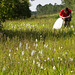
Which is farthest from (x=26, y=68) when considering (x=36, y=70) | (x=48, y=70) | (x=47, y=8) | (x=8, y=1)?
(x=47, y=8)

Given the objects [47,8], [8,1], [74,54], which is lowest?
[47,8]

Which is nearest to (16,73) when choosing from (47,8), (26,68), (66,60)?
(26,68)

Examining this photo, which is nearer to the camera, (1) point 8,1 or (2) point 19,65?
(2) point 19,65

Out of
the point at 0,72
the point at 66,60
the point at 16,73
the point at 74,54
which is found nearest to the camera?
the point at 16,73

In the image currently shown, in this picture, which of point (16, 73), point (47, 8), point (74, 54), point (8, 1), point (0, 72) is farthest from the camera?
point (47, 8)

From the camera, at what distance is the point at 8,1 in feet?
26.6

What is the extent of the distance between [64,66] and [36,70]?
59 centimetres

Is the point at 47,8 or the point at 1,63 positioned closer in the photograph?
the point at 1,63

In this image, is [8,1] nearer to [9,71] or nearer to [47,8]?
[9,71]

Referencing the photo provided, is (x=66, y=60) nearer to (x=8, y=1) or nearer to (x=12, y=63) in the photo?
(x=12, y=63)

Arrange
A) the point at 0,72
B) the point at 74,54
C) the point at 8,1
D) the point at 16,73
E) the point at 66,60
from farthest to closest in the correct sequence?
A: the point at 8,1
the point at 74,54
the point at 66,60
the point at 0,72
the point at 16,73

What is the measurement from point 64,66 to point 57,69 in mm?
160

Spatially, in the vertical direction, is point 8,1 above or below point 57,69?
above

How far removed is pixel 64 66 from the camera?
11.0 feet
